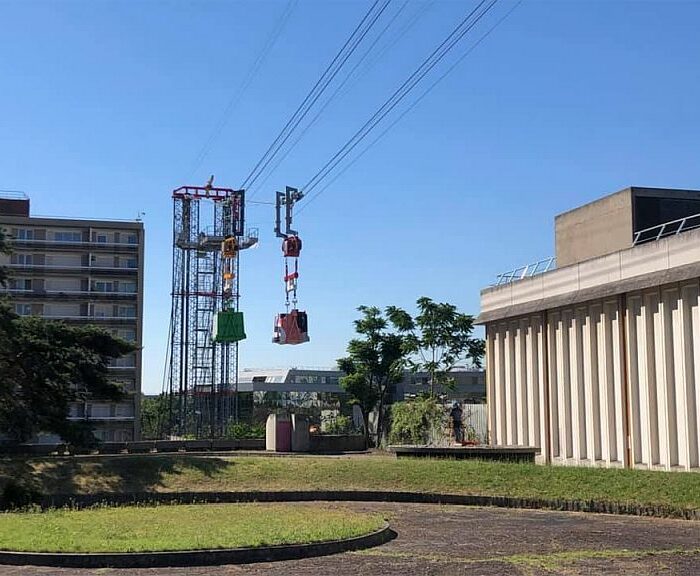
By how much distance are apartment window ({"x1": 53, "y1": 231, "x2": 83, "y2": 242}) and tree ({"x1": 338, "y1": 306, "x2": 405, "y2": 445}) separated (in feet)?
115

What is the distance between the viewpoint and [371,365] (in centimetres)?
5297

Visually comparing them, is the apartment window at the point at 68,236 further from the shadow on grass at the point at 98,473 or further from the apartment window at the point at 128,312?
the shadow on grass at the point at 98,473

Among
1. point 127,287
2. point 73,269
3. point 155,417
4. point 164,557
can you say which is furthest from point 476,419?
point 155,417

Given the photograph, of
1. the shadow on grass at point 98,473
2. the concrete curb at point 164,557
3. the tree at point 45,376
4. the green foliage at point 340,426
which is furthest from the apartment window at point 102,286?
the concrete curb at point 164,557

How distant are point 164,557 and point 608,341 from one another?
64.7 ft

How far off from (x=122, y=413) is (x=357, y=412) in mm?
26913

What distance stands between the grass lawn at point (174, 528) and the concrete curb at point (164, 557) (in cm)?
18

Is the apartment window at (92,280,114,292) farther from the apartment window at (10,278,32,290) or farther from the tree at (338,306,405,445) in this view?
the tree at (338,306,405,445)

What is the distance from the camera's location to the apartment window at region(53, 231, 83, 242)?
78.1 meters

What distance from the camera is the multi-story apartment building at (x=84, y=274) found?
3007 inches

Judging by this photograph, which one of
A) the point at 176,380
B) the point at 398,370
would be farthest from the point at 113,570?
the point at 176,380

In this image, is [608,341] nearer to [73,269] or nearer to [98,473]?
[98,473]

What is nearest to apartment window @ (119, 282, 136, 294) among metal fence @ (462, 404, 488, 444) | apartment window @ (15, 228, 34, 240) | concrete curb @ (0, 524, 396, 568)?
apartment window @ (15, 228, 34, 240)

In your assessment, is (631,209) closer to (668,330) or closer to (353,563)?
(668,330)
